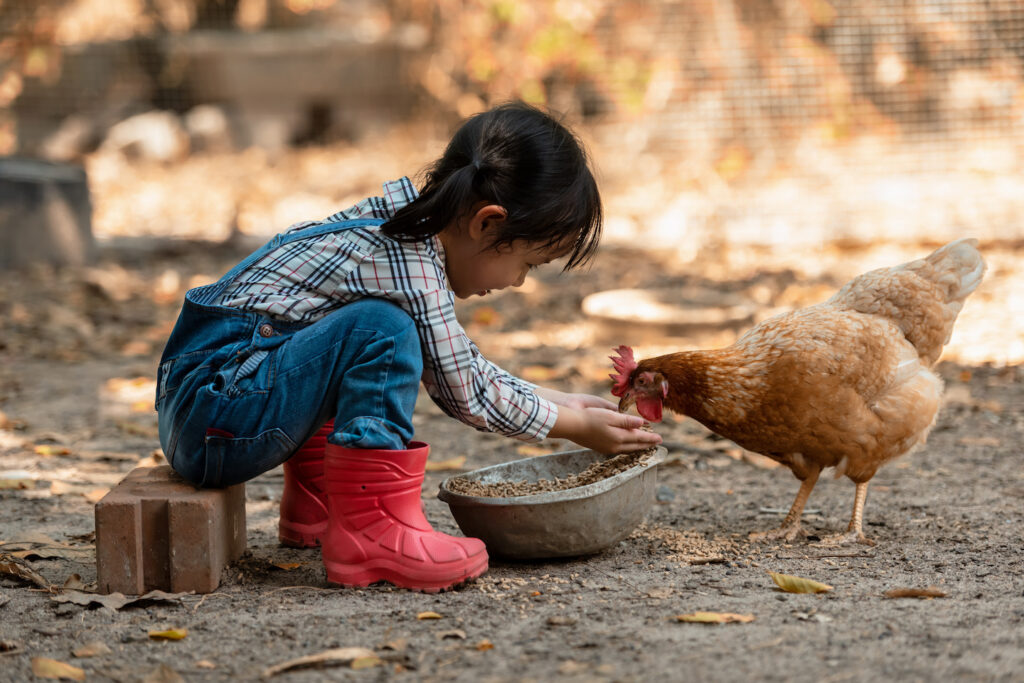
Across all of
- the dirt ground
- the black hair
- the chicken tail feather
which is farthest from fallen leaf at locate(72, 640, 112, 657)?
the chicken tail feather

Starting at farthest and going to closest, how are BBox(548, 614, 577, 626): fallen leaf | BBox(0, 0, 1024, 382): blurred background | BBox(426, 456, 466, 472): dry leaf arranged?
BBox(0, 0, 1024, 382): blurred background < BBox(426, 456, 466, 472): dry leaf < BBox(548, 614, 577, 626): fallen leaf

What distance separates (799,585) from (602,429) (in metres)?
0.55

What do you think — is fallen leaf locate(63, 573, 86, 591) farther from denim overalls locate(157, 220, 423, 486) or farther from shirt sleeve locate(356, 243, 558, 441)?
shirt sleeve locate(356, 243, 558, 441)

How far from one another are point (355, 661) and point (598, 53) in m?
6.65

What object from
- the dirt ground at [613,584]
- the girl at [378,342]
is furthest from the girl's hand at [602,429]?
the dirt ground at [613,584]

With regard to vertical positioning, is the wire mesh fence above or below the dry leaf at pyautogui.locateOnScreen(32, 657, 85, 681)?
above

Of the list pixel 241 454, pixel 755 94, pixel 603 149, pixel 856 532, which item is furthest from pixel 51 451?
pixel 603 149

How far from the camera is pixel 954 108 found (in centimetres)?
739

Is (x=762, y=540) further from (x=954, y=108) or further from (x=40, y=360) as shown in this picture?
(x=954, y=108)

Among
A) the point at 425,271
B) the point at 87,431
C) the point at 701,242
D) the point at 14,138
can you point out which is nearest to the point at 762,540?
the point at 425,271

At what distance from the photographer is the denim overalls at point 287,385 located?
2.05m

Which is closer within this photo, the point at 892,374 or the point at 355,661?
the point at 355,661

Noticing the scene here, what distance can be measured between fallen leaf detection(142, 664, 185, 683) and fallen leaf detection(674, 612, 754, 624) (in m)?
0.89

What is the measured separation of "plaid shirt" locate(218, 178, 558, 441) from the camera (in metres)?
2.12
